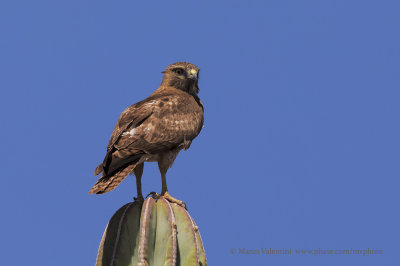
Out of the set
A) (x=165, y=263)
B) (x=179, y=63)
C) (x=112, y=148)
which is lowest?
(x=165, y=263)

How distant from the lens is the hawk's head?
12000mm

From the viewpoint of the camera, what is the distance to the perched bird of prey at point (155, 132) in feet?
30.2

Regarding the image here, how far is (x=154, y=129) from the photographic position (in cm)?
1005

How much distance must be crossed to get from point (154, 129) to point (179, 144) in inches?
23.6

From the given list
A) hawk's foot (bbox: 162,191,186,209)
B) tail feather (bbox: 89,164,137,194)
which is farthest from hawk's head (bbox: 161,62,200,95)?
tail feather (bbox: 89,164,137,194)

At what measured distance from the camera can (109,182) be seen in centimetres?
885

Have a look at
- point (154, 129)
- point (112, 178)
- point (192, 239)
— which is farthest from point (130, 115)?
point (192, 239)

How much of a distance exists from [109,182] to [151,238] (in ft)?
3.03

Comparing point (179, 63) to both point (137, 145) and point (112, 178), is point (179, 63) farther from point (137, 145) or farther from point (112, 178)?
point (112, 178)

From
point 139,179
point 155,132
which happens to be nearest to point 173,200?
point 139,179

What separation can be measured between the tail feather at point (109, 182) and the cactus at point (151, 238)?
0.39 metres

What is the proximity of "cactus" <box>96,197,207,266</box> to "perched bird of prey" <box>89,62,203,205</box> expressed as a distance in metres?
0.53

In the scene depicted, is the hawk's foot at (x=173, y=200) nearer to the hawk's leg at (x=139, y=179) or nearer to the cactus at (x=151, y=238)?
the hawk's leg at (x=139, y=179)

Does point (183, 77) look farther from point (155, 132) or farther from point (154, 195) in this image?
point (154, 195)
